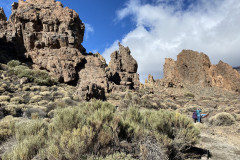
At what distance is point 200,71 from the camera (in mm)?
52281

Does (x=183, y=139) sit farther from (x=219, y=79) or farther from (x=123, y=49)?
(x=219, y=79)

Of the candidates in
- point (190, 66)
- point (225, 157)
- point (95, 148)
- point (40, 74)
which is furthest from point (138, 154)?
point (190, 66)

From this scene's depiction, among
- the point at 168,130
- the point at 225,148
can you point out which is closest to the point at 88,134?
the point at 168,130

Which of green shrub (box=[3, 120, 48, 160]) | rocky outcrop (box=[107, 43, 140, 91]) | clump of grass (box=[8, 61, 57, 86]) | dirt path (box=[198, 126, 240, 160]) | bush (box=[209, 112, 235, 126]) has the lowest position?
dirt path (box=[198, 126, 240, 160])

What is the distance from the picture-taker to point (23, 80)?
61.6 feet

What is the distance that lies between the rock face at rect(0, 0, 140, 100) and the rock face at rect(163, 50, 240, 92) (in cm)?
2982

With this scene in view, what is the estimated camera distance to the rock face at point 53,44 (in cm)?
2388

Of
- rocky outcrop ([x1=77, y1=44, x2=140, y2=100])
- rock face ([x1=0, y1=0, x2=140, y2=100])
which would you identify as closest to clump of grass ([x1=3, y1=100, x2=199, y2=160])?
rocky outcrop ([x1=77, y1=44, x2=140, y2=100])

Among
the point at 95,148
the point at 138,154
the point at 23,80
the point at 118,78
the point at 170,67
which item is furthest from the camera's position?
the point at 170,67

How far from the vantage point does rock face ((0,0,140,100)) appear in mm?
23875

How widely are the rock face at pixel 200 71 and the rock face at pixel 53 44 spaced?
29823mm

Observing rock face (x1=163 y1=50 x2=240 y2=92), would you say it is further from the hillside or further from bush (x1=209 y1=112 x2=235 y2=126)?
bush (x1=209 y1=112 x2=235 y2=126)

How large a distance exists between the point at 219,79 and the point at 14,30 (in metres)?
55.0

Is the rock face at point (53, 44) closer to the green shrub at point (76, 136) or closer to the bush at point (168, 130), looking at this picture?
the bush at point (168, 130)
